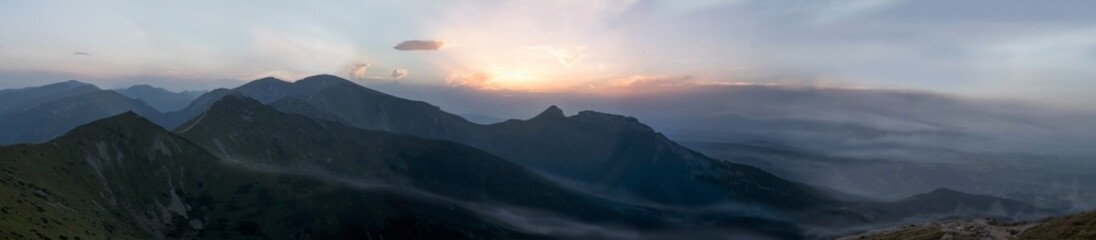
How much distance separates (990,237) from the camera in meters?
69.4

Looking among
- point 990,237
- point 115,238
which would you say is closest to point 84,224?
point 115,238

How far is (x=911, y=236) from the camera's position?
78.4 meters

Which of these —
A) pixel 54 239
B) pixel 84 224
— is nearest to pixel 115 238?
pixel 84 224

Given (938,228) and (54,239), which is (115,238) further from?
(938,228)

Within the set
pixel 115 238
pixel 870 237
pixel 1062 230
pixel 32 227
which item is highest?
pixel 1062 230

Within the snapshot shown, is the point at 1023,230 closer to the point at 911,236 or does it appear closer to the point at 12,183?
the point at 911,236

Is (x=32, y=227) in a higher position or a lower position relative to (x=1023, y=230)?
lower

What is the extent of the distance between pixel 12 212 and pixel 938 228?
704 ft

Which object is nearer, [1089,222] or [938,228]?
[1089,222]

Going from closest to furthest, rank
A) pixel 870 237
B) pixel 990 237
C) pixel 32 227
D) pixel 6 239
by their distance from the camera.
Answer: pixel 990 237
pixel 870 237
pixel 6 239
pixel 32 227

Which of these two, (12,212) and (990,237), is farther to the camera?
(12,212)

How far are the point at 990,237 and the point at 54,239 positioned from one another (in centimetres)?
20076

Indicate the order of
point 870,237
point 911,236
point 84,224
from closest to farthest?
point 911,236 → point 870,237 → point 84,224

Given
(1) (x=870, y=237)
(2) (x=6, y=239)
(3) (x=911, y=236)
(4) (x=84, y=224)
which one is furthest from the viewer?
(4) (x=84, y=224)
